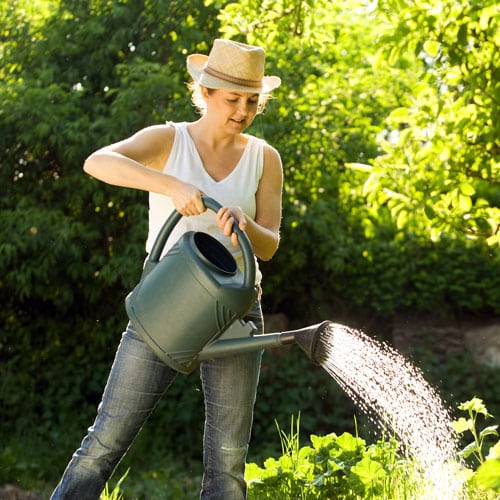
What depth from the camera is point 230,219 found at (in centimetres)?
233

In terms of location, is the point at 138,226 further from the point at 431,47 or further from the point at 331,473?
the point at 331,473

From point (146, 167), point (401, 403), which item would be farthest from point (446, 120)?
point (146, 167)

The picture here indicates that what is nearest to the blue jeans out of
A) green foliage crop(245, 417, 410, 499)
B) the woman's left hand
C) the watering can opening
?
the watering can opening

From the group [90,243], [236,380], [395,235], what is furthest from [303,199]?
[236,380]

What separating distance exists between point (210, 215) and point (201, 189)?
7 centimetres

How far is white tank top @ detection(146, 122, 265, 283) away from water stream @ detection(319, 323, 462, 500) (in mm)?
288

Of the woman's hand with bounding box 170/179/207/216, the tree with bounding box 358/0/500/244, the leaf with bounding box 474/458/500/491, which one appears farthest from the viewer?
the tree with bounding box 358/0/500/244

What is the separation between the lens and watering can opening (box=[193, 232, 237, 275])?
8.07ft

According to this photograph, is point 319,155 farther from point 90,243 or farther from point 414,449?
point 414,449

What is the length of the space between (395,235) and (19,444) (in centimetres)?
277

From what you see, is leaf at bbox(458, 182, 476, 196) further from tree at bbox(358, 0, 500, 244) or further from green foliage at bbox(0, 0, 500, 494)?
green foliage at bbox(0, 0, 500, 494)

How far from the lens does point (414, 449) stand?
361 centimetres

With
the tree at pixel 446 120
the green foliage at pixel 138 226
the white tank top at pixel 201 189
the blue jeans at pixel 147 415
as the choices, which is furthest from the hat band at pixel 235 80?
the green foliage at pixel 138 226

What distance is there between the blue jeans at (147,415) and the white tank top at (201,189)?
234 mm
